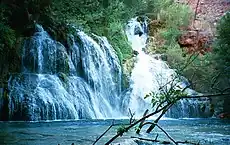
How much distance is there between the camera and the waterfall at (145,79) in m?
21.4

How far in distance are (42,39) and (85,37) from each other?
2.95 meters

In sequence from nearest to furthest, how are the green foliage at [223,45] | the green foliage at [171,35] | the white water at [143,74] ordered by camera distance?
the green foliage at [223,45] < the white water at [143,74] < the green foliage at [171,35]

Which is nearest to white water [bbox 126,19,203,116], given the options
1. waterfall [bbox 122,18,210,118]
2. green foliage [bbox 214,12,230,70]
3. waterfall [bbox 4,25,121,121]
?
waterfall [bbox 122,18,210,118]

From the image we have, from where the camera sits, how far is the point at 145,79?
78.9 ft

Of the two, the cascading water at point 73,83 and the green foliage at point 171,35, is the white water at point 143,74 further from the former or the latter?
the green foliage at point 171,35

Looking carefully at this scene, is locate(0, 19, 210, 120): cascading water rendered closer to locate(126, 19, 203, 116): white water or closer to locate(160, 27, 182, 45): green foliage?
locate(126, 19, 203, 116): white water

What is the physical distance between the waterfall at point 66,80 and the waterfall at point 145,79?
1.35 meters

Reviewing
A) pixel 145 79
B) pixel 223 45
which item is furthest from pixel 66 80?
pixel 223 45

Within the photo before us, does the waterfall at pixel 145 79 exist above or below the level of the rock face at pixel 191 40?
below

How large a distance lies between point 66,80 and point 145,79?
276 inches

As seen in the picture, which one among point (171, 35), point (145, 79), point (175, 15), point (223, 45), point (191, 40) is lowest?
point (145, 79)

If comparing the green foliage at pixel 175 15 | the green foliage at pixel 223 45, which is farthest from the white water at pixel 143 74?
the green foliage at pixel 223 45

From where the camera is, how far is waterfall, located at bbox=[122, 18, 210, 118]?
21375 millimetres

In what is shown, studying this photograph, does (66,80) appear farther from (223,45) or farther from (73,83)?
(223,45)
